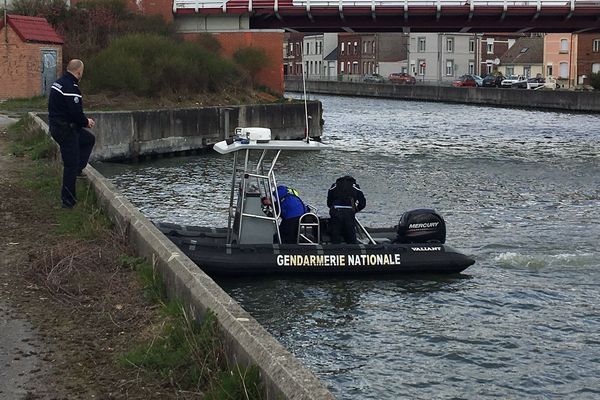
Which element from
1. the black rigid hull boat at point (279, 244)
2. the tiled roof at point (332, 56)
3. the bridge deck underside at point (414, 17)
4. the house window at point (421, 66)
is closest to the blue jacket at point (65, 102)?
the black rigid hull boat at point (279, 244)

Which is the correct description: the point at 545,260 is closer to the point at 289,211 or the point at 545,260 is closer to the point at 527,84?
the point at 289,211

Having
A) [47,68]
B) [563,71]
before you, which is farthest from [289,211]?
[563,71]

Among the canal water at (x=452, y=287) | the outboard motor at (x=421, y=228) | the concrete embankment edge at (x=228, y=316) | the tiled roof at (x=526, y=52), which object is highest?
the tiled roof at (x=526, y=52)

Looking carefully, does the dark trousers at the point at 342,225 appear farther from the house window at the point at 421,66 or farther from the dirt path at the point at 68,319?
the house window at the point at 421,66

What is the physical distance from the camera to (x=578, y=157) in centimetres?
3841

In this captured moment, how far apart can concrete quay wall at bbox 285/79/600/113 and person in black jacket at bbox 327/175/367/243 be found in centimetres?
5487

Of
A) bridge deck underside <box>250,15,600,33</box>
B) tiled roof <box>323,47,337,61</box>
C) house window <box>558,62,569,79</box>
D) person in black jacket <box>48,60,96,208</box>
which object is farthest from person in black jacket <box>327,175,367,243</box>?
tiled roof <box>323,47,337,61</box>

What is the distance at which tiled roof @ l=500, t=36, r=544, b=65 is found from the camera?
356 ft

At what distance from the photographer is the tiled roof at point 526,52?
108562mm

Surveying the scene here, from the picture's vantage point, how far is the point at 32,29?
40.9m

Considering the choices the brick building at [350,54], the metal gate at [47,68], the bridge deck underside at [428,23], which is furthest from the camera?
the brick building at [350,54]

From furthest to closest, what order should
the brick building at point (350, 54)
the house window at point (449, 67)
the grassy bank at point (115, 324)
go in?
the brick building at point (350, 54) < the house window at point (449, 67) < the grassy bank at point (115, 324)

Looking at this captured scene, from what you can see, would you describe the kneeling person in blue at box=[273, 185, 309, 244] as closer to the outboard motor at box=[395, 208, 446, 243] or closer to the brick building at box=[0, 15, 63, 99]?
the outboard motor at box=[395, 208, 446, 243]

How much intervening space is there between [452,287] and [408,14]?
3949cm
